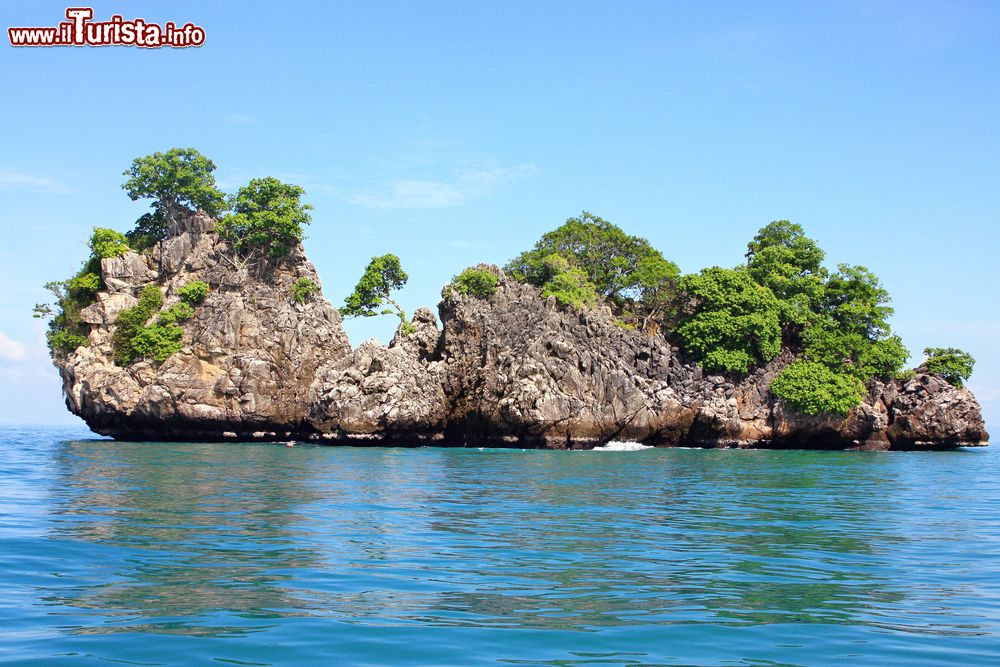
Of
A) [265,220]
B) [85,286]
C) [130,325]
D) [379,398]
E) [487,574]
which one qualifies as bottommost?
[487,574]

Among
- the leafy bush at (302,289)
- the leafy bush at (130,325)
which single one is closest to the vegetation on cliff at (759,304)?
the leafy bush at (302,289)

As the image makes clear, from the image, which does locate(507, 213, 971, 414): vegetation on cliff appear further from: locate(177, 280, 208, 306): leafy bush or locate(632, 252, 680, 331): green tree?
locate(177, 280, 208, 306): leafy bush

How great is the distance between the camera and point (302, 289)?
52156 mm

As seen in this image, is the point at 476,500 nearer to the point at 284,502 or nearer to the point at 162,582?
the point at 284,502

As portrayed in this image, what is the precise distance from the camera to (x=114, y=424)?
49.5 metres

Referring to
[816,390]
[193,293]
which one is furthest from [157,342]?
[816,390]

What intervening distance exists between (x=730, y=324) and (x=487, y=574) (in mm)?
42240

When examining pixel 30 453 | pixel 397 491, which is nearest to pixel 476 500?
pixel 397 491

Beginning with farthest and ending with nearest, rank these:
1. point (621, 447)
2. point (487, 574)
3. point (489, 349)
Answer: point (489, 349)
point (621, 447)
point (487, 574)

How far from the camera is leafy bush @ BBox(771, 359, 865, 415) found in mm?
47375

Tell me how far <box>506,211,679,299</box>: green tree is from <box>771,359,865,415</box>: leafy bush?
10369 mm

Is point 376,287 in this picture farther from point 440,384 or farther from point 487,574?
point 487,574

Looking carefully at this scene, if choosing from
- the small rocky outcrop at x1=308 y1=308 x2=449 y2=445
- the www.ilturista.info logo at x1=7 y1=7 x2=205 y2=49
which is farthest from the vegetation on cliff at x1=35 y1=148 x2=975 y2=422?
the www.ilturista.info logo at x1=7 y1=7 x2=205 y2=49

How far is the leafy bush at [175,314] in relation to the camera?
Result: 4962 cm
